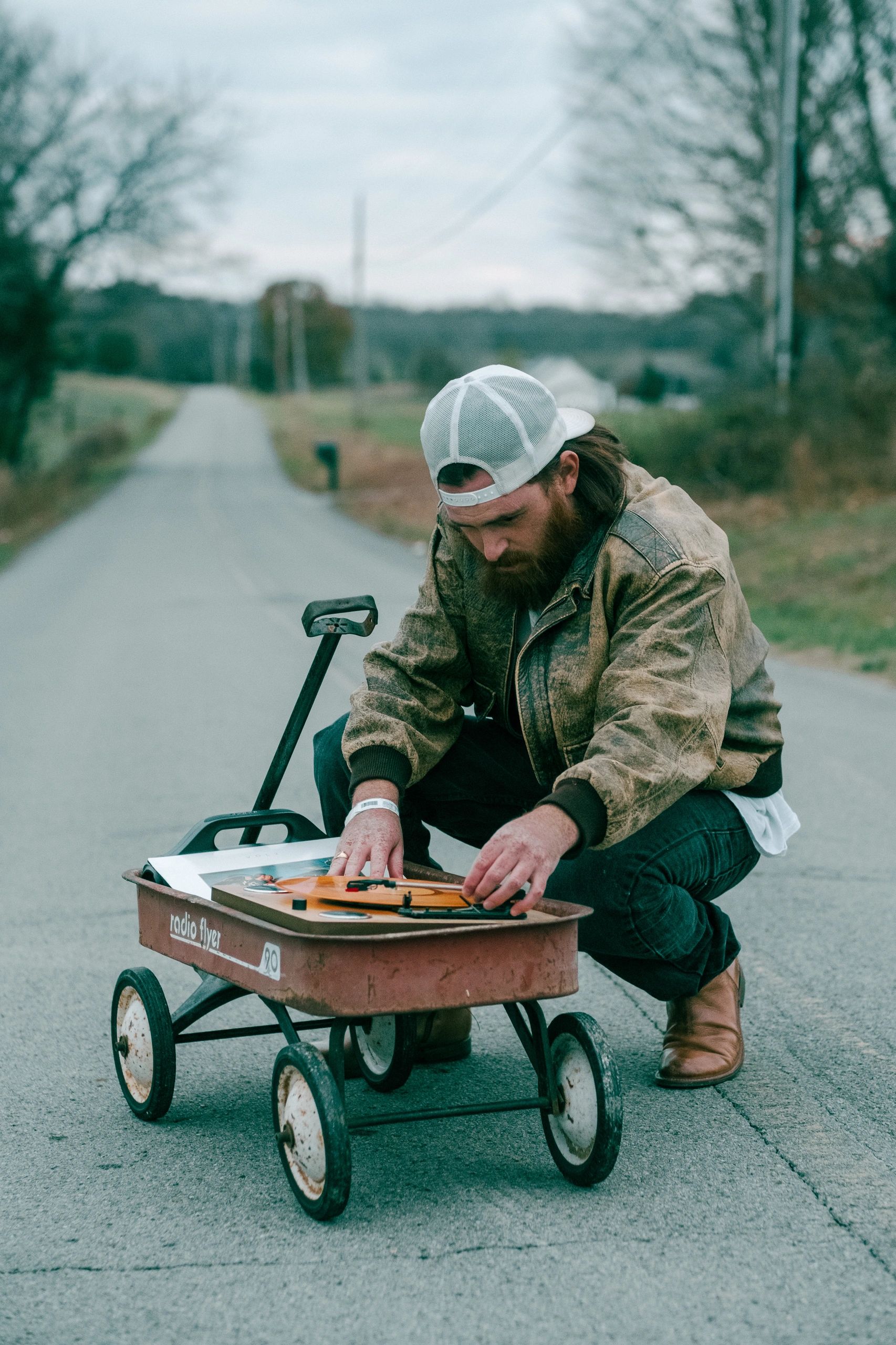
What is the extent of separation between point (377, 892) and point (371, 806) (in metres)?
0.49

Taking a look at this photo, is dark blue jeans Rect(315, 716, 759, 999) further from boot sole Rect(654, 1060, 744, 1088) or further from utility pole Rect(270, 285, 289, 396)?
utility pole Rect(270, 285, 289, 396)

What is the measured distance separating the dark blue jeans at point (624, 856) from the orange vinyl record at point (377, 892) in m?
0.35

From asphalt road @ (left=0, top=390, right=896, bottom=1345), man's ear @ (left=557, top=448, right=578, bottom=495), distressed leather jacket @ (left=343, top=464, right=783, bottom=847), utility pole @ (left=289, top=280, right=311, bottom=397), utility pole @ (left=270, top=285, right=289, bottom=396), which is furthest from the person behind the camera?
utility pole @ (left=270, top=285, right=289, bottom=396)

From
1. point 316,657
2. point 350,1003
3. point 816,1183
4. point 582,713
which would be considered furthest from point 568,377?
point 350,1003

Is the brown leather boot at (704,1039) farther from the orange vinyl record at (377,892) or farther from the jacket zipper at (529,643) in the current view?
the orange vinyl record at (377,892)

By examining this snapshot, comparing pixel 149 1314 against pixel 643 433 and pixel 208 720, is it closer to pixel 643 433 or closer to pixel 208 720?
pixel 208 720

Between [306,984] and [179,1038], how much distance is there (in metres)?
0.78

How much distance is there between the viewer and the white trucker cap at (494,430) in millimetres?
3203

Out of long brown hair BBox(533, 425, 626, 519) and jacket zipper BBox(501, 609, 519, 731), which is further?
jacket zipper BBox(501, 609, 519, 731)

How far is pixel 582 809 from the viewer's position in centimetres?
297

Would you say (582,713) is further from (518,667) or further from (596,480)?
(596,480)

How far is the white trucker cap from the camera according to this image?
3.20 m

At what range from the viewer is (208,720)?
8.79 m

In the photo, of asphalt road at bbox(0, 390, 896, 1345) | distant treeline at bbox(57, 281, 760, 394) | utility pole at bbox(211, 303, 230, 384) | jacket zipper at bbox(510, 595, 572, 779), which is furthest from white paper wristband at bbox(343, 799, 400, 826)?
utility pole at bbox(211, 303, 230, 384)
